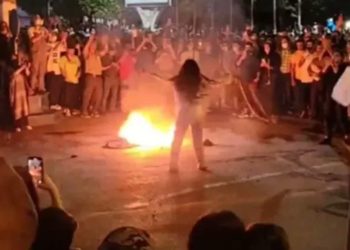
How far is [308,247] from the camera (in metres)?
7.64

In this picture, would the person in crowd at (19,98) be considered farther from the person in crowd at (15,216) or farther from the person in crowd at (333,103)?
the person in crowd at (15,216)

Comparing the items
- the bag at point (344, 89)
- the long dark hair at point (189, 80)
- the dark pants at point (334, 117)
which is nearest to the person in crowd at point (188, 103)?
the long dark hair at point (189, 80)

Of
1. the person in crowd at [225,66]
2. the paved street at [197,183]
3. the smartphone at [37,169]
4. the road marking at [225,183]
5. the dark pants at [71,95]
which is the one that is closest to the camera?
the smartphone at [37,169]

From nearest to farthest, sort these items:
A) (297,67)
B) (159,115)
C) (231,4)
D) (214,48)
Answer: (297,67) → (159,115) → (214,48) → (231,4)

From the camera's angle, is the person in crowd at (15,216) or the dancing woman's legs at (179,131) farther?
the dancing woman's legs at (179,131)

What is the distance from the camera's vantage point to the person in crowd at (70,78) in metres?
18.1

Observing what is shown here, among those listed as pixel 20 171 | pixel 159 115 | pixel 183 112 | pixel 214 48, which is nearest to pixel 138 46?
pixel 214 48

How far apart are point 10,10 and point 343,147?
857 centimetres

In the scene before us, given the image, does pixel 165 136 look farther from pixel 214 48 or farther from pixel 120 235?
pixel 120 235

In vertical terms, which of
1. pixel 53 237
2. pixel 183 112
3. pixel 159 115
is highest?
pixel 53 237

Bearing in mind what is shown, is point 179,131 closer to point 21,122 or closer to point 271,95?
point 21,122

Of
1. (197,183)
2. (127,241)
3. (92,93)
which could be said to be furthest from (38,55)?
(127,241)

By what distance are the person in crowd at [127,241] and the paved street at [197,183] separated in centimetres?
443

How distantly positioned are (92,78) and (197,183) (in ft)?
26.0
